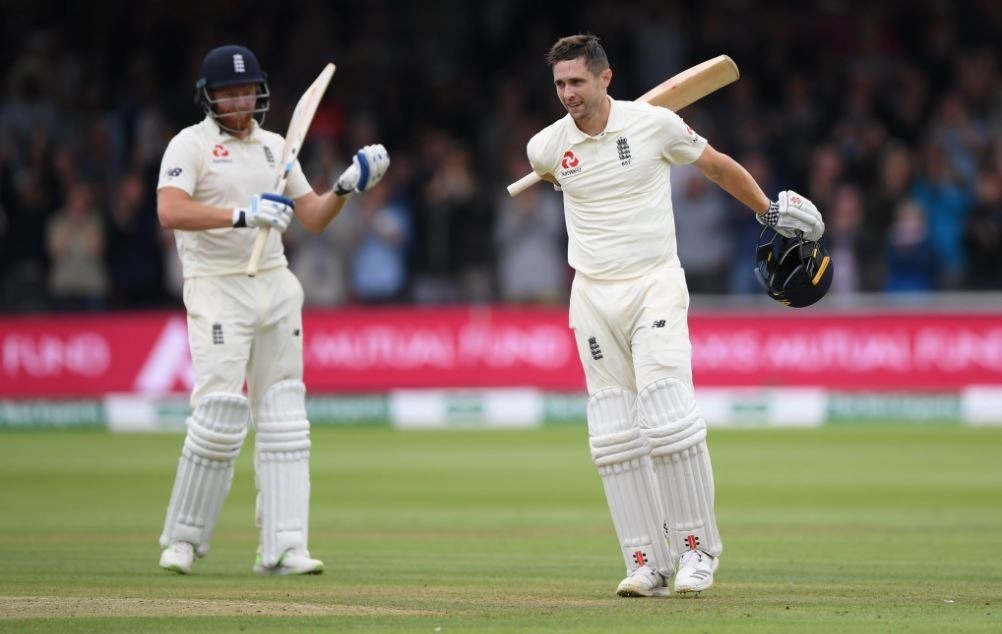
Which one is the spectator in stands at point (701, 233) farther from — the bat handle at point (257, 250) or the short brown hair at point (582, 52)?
the short brown hair at point (582, 52)

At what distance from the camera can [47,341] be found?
598 inches

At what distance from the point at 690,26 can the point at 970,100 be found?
9.40ft

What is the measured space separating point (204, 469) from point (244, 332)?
57cm

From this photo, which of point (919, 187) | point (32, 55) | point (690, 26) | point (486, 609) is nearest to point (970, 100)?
point (919, 187)

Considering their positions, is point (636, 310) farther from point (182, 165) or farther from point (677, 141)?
point (182, 165)

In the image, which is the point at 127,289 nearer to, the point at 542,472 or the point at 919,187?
the point at 542,472

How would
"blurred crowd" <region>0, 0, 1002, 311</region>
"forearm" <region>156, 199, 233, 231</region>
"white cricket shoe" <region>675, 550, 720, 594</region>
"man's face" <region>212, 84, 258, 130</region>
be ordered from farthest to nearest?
1. "blurred crowd" <region>0, 0, 1002, 311</region>
2. "man's face" <region>212, 84, 258, 130</region>
3. "forearm" <region>156, 199, 233, 231</region>
4. "white cricket shoe" <region>675, 550, 720, 594</region>

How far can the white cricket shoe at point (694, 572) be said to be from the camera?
5785 mm

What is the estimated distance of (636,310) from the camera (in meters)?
5.89

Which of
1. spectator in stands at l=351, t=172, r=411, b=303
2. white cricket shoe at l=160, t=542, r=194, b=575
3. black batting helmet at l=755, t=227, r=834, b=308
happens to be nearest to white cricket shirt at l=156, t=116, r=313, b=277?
white cricket shoe at l=160, t=542, r=194, b=575

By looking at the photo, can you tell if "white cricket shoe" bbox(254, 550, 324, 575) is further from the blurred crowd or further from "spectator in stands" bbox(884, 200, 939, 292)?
"spectator in stands" bbox(884, 200, 939, 292)

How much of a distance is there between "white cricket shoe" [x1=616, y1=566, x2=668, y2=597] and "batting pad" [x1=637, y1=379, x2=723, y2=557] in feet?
0.39

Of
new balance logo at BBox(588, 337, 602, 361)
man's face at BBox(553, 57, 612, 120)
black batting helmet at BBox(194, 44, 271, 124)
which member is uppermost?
black batting helmet at BBox(194, 44, 271, 124)

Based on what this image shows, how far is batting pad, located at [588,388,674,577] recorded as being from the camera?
5938 millimetres
